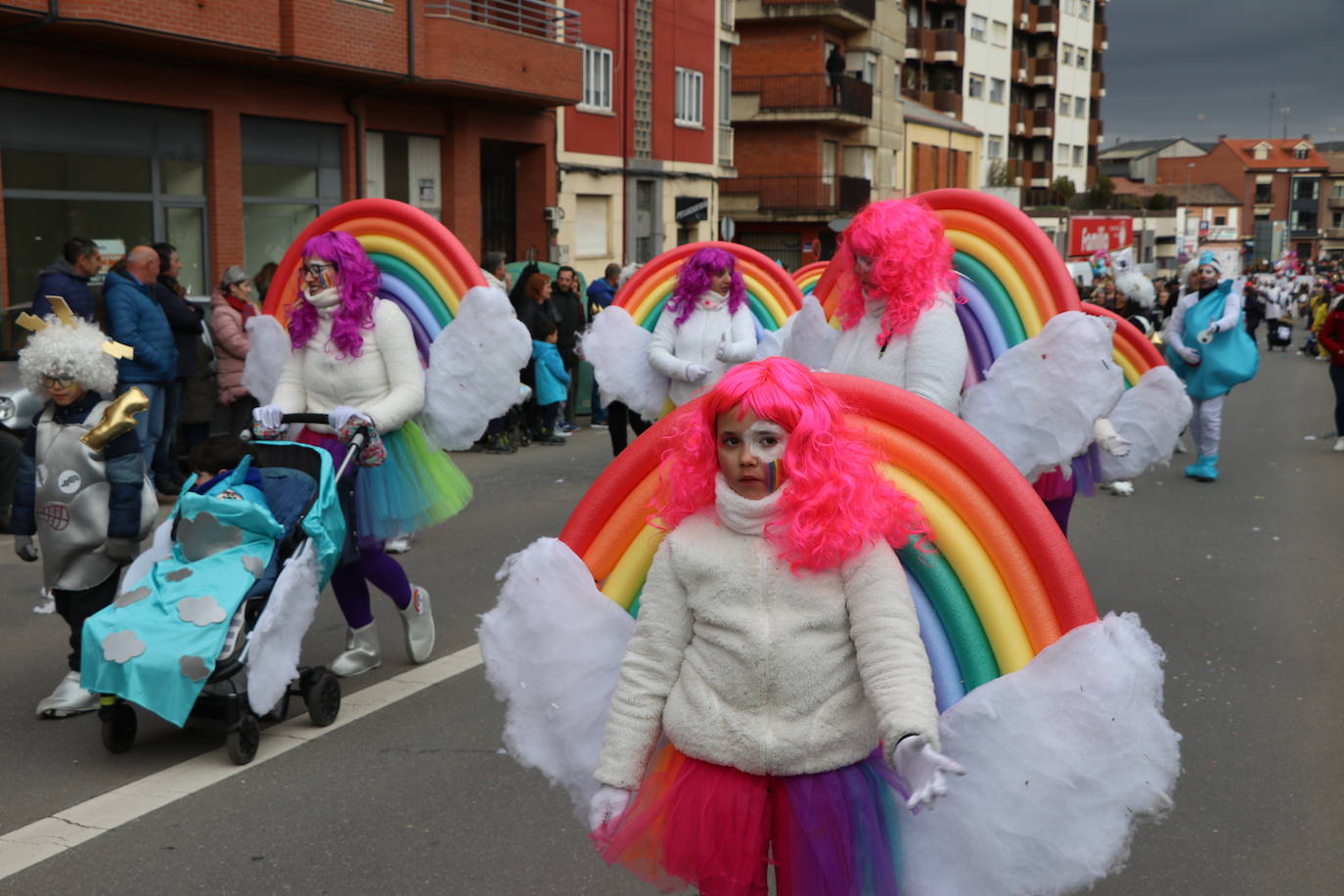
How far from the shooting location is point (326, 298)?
597 centimetres

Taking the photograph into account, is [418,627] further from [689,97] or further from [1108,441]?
[689,97]

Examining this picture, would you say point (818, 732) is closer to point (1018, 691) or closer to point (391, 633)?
point (1018, 691)

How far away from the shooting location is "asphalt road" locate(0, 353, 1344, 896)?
4266 mm

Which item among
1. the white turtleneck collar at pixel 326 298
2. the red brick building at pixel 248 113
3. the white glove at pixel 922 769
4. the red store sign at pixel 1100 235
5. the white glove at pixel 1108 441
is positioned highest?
the red brick building at pixel 248 113

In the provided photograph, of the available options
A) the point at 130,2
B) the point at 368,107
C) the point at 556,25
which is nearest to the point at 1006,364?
the point at 130,2

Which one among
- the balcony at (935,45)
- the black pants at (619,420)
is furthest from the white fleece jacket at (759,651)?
the balcony at (935,45)

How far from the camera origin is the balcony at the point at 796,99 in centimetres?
4509

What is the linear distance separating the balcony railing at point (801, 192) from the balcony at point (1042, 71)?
1212 inches

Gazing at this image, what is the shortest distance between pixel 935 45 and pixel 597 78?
36820 millimetres

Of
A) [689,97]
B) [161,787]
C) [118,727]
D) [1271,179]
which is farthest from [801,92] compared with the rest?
[1271,179]

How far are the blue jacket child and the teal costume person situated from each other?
6060 millimetres

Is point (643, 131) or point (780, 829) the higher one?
point (643, 131)

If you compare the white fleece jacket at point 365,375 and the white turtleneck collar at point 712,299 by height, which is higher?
the white turtleneck collar at point 712,299

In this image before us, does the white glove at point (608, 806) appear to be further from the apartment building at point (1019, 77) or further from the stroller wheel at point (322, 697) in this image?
the apartment building at point (1019, 77)
